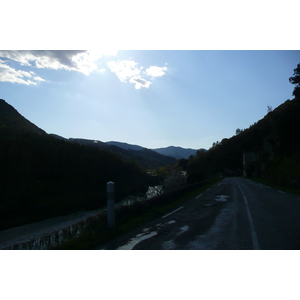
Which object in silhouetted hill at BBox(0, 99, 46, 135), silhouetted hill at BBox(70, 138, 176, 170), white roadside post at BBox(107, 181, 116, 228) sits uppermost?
silhouetted hill at BBox(0, 99, 46, 135)

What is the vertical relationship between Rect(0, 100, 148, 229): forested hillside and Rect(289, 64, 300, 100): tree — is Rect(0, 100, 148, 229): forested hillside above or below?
below

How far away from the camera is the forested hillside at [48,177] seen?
76.4 feet

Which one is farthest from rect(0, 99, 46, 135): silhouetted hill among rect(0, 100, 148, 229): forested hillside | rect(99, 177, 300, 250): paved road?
rect(99, 177, 300, 250): paved road

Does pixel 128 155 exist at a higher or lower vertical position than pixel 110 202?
higher

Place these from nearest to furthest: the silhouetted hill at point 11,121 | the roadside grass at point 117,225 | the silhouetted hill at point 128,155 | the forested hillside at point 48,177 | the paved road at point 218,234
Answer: the paved road at point 218,234 < the roadside grass at point 117,225 < the forested hillside at point 48,177 < the silhouetted hill at point 11,121 < the silhouetted hill at point 128,155

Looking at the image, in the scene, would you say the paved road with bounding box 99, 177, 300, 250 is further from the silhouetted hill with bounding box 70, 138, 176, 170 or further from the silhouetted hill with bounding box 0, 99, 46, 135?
the silhouetted hill with bounding box 0, 99, 46, 135

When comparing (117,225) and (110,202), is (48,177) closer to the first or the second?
(117,225)

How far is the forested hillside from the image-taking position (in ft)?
76.4

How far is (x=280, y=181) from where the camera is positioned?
24031 millimetres

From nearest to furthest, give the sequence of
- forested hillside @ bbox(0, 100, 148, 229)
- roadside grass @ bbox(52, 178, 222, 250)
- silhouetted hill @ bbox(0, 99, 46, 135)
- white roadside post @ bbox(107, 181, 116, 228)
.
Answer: roadside grass @ bbox(52, 178, 222, 250) < white roadside post @ bbox(107, 181, 116, 228) < forested hillside @ bbox(0, 100, 148, 229) < silhouetted hill @ bbox(0, 99, 46, 135)

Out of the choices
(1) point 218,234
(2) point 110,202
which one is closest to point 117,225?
(2) point 110,202

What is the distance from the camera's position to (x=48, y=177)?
1154 inches

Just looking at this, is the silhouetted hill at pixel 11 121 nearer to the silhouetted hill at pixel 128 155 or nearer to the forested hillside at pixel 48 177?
the forested hillside at pixel 48 177

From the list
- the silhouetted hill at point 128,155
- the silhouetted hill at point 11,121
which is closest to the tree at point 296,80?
the silhouetted hill at point 128,155
